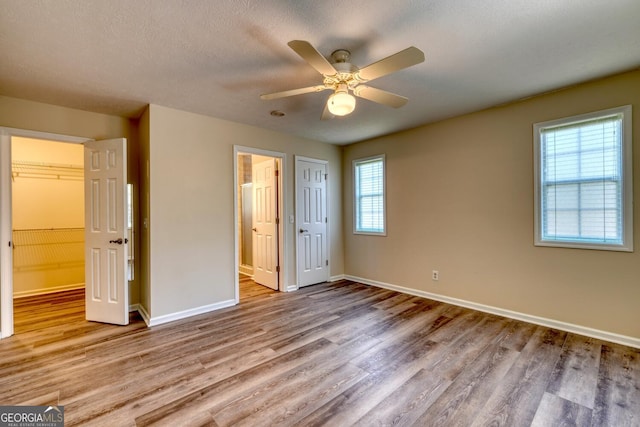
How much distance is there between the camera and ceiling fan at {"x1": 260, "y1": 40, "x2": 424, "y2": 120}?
1.71 m

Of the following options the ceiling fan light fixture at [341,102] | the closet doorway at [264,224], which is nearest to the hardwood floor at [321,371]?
the closet doorway at [264,224]

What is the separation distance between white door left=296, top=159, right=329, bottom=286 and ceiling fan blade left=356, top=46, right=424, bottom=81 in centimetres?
268

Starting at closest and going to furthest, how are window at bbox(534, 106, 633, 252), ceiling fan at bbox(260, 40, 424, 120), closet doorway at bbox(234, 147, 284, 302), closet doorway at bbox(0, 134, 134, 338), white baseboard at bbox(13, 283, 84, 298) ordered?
ceiling fan at bbox(260, 40, 424, 120) < window at bbox(534, 106, 633, 252) < closet doorway at bbox(0, 134, 134, 338) < white baseboard at bbox(13, 283, 84, 298) < closet doorway at bbox(234, 147, 284, 302)

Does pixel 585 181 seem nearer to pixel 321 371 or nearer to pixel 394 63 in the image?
pixel 394 63

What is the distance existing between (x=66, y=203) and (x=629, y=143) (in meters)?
7.36

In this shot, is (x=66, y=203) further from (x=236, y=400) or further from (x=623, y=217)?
(x=623, y=217)

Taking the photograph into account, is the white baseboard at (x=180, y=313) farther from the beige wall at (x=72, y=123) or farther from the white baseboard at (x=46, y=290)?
the white baseboard at (x=46, y=290)

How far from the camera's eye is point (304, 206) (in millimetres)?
4680

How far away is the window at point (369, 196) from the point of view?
4.68 m

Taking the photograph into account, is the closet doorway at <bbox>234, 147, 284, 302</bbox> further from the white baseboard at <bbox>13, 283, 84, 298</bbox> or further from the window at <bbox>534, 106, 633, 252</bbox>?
the window at <bbox>534, 106, 633, 252</bbox>

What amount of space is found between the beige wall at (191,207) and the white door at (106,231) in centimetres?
33

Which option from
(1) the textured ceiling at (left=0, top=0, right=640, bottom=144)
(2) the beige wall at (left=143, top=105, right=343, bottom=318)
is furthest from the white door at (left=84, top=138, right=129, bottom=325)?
(1) the textured ceiling at (left=0, top=0, right=640, bottom=144)

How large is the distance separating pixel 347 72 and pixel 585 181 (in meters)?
2.65

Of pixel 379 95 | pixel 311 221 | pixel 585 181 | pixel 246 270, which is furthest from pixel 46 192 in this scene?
pixel 585 181
